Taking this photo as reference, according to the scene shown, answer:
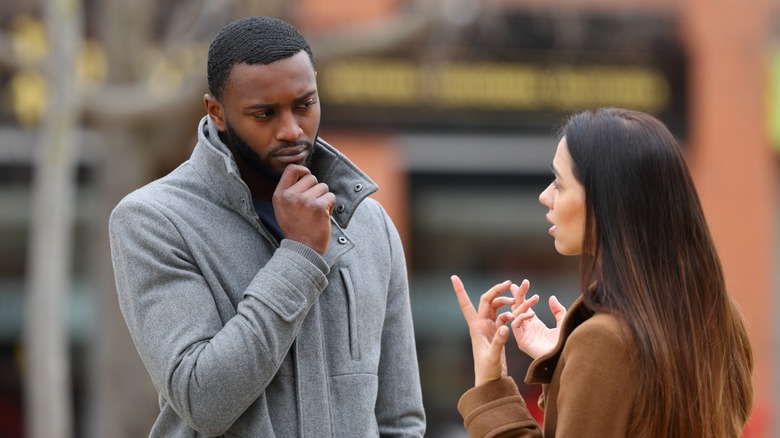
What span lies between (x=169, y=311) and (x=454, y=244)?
31.7 ft

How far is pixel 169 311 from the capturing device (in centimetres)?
243

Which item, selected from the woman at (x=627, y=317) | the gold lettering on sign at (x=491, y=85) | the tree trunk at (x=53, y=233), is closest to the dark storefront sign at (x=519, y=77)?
the gold lettering on sign at (x=491, y=85)

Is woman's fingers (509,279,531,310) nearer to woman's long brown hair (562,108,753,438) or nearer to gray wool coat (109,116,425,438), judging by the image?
woman's long brown hair (562,108,753,438)

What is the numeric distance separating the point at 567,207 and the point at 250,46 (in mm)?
754

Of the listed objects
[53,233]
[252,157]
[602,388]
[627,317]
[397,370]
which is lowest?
[53,233]

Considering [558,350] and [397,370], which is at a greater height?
[558,350]

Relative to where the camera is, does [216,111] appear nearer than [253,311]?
No

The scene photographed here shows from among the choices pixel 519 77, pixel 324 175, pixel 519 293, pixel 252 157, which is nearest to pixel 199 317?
pixel 252 157

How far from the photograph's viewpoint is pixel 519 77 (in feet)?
39.2

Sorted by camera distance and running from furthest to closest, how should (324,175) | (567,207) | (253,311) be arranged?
1. (324,175)
2. (567,207)
3. (253,311)

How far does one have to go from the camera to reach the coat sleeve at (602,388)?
7.93 ft

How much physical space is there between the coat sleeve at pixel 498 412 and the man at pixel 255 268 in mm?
224

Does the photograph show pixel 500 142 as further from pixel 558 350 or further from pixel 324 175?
pixel 558 350

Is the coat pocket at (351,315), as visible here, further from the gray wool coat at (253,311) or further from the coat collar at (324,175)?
the coat collar at (324,175)
